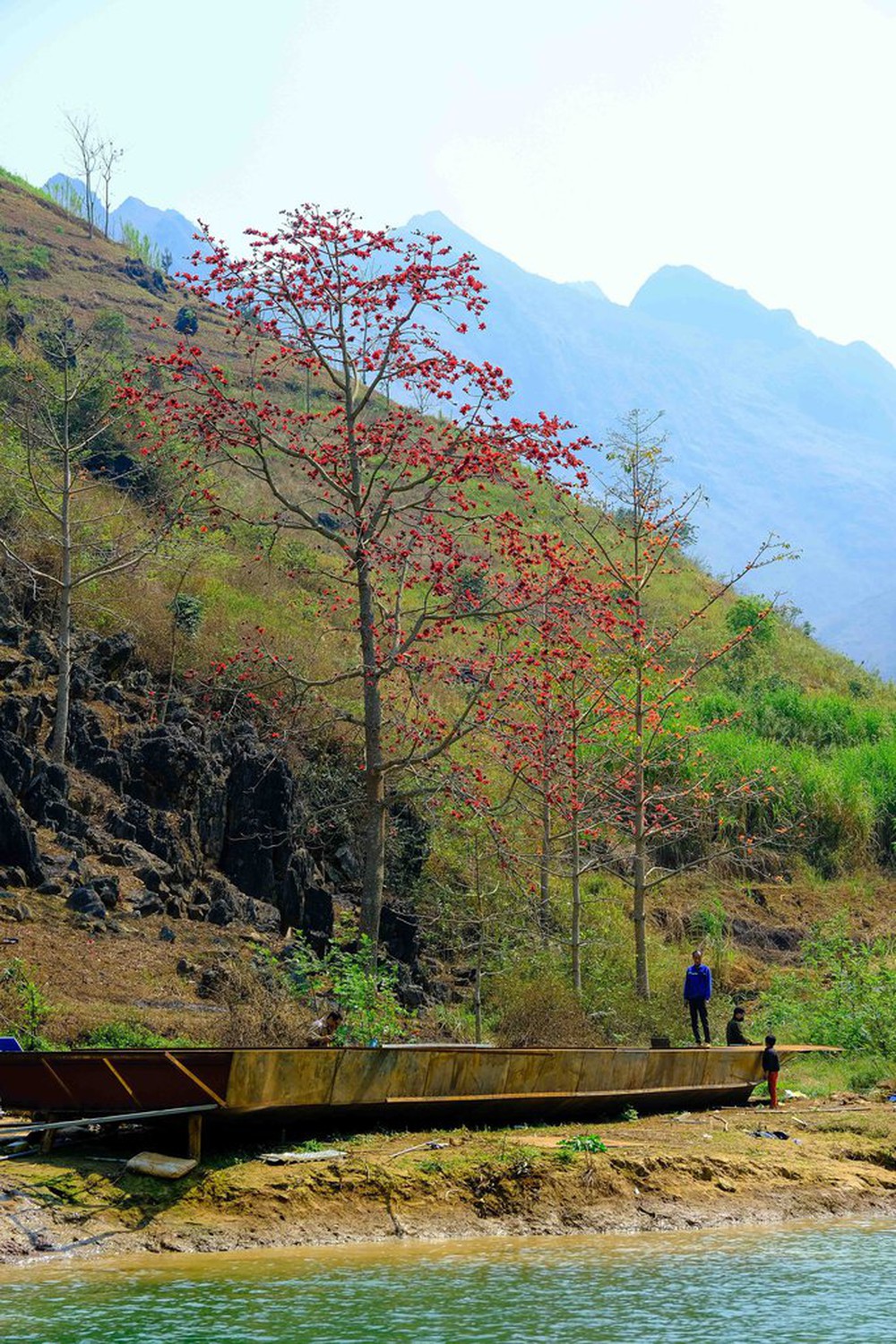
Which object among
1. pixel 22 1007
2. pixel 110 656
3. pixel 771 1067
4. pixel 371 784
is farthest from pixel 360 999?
pixel 110 656

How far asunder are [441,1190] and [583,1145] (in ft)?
6.75

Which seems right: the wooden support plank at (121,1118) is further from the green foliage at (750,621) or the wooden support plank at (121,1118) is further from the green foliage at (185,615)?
the green foliage at (750,621)

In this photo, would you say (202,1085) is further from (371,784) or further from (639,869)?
(639,869)

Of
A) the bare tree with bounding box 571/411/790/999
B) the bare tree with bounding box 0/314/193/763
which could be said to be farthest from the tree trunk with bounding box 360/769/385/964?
the bare tree with bounding box 0/314/193/763

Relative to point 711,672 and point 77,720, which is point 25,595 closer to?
point 77,720

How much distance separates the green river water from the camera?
35.3ft

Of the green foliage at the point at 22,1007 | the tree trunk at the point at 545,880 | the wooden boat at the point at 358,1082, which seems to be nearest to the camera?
the wooden boat at the point at 358,1082

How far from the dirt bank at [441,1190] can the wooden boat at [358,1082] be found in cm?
43

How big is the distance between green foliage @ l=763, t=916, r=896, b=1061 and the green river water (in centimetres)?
1057

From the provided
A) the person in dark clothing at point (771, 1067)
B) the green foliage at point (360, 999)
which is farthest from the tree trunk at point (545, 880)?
the green foliage at point (360, 999)

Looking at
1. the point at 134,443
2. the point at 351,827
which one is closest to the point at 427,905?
the point at 351,827

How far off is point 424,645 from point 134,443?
1460cm

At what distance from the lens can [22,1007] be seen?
18.8m

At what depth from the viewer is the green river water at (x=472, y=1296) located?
1075cm
